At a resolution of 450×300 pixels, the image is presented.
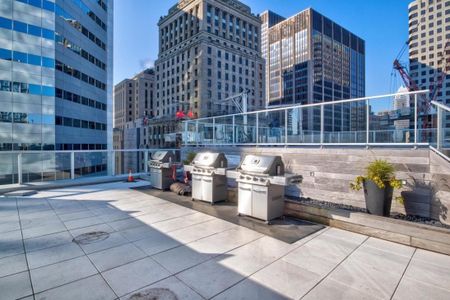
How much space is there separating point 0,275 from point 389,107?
9738 mm

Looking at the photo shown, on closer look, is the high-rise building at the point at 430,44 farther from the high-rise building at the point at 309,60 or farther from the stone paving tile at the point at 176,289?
the stone paving tile at the point at 176,289

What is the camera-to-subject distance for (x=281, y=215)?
538cm

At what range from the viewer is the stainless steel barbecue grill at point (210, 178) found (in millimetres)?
6621

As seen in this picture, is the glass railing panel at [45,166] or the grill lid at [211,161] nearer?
the grill lid at [211,161]

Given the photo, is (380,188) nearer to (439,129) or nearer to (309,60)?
(439,129)

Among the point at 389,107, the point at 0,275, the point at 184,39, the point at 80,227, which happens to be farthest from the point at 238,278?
the point at 184,39

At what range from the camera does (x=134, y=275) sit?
3.04 metres

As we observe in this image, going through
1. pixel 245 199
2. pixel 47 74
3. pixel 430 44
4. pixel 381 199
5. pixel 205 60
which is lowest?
pixel 245 199

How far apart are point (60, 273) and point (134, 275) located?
39.5 inches

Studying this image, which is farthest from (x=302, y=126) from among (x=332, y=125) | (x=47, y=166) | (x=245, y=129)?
(x=47, y=166)

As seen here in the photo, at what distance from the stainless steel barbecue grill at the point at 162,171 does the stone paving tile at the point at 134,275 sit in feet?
17.1

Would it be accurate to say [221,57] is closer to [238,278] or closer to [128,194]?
[128,194]

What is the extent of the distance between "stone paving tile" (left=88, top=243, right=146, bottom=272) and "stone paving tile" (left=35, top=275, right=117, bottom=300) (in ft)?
1.04

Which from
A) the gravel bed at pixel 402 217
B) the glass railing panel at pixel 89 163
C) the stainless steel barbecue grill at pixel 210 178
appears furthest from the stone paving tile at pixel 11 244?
the gravel bed at pixel 402 217
